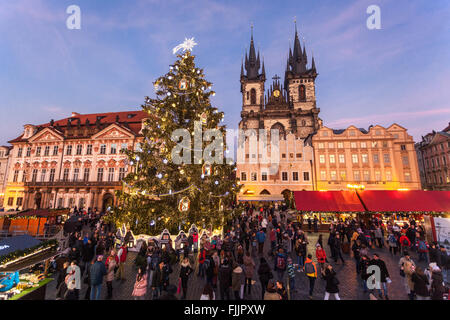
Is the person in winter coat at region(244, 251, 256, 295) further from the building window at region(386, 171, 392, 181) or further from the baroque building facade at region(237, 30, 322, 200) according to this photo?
the building window at region(386, 171, 392, 181)

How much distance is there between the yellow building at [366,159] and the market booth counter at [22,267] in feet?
104

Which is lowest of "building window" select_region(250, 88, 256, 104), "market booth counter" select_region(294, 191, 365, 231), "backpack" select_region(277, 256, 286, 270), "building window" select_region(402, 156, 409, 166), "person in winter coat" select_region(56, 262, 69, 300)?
"person in winter coat" select_region(56, 262, 69, 300)

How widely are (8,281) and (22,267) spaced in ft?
5.20

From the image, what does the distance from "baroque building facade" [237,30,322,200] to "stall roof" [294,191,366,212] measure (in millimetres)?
10905

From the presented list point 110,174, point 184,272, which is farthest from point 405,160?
point 110,174

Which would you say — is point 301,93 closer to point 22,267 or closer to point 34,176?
point 22,267

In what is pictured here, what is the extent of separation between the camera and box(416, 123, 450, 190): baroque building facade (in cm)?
3938

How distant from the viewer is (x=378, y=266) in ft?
23.5

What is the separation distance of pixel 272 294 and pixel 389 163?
35.5 metres

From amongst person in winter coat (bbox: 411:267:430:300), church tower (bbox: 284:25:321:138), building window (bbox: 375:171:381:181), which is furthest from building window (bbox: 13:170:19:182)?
building window (bbox: 375:171:381:181)

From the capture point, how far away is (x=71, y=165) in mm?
33875

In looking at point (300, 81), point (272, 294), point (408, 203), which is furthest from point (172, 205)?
point (300, 81)

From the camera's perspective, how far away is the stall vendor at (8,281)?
602cm
